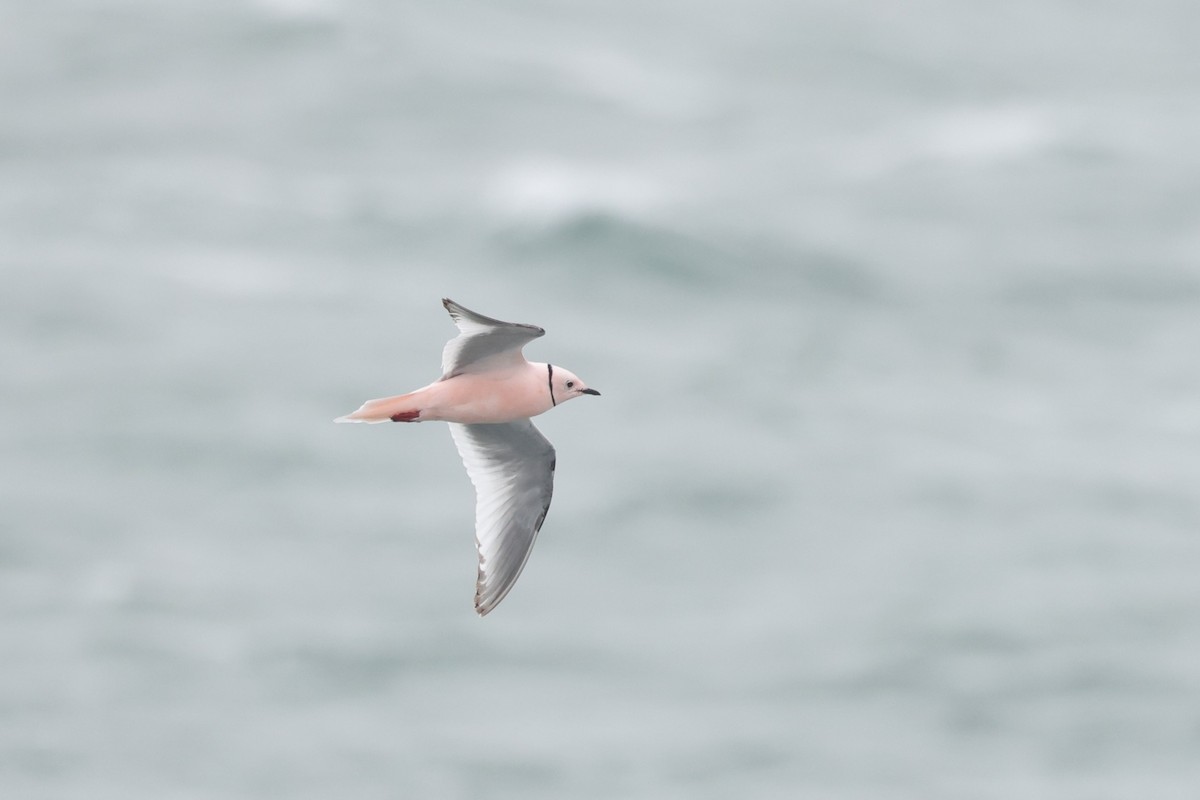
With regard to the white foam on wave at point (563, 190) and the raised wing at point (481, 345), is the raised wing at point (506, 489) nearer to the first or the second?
the raised wing at point (481, 345)

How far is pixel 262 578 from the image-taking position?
3366 inches

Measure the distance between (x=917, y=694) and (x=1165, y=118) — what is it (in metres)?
38.4

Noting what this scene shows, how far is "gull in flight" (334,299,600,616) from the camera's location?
50.0ft

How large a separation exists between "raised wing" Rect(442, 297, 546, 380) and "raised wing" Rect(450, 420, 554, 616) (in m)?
1.42

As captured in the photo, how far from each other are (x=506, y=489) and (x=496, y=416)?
5.10 ft

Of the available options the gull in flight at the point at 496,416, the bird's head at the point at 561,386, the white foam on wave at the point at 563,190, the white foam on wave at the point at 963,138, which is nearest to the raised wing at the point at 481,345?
the gull in flight at the point at 496,416

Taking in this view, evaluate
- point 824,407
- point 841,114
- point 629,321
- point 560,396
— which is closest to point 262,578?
point 629,321

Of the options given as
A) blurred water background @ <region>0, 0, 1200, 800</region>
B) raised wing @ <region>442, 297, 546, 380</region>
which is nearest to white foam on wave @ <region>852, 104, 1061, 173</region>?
blurred water background @ <region>0, 0, 1200, 800</region>

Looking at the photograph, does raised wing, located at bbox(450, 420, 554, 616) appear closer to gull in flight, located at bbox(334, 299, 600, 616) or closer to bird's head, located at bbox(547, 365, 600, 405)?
gull in flight, located at bbox(334, 299, 600, 616)

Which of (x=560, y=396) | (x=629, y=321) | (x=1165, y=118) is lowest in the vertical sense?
(x=560, y=396)

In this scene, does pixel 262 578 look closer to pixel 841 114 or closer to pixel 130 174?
pixel 130 174

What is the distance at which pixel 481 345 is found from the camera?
1527cm

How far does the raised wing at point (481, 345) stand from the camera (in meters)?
14.6

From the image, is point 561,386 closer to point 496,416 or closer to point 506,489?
point 496,416
